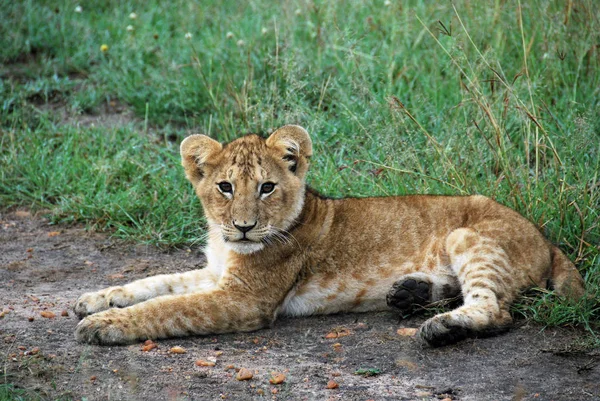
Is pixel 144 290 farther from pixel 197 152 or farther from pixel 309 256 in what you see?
pixel 309 256

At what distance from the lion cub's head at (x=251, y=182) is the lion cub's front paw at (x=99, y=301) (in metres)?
0.69

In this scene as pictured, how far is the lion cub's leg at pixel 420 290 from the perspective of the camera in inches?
205

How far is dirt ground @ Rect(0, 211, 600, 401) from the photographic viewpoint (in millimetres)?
4266

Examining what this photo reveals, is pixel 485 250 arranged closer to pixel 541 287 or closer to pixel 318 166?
pixel 541 287

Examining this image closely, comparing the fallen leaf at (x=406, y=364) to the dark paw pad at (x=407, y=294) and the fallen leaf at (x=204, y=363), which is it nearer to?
the dark paw pad at (x=407, y=294)

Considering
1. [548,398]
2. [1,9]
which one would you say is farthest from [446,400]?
[1,9]

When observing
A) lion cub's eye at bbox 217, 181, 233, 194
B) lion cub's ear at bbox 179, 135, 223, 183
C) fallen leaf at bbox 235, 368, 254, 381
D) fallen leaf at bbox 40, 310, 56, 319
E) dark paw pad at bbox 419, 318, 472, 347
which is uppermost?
lion cub's ear at bbox 179, 135, 223, 183

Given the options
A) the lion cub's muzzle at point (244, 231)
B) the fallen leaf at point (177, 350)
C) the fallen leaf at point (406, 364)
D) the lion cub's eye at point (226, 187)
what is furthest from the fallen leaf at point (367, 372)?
the lion cub's eye at point (226, 187)

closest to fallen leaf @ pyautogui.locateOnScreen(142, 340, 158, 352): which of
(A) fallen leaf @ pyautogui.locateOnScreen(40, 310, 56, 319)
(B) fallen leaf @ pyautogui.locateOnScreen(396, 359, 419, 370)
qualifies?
(A) fallen leaf @ pyautogui.locateOnScreen(40, 310, 56, 319)

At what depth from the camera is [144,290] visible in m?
5.60

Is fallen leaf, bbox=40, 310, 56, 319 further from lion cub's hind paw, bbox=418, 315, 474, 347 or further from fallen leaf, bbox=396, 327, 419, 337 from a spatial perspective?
lion cub's hind paw, bbox=418, 315, 474, 347

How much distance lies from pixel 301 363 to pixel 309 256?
924 mm

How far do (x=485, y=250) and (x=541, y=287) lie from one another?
384mm

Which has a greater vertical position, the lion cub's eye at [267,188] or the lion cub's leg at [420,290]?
the lion cub's eye at [267,188]
